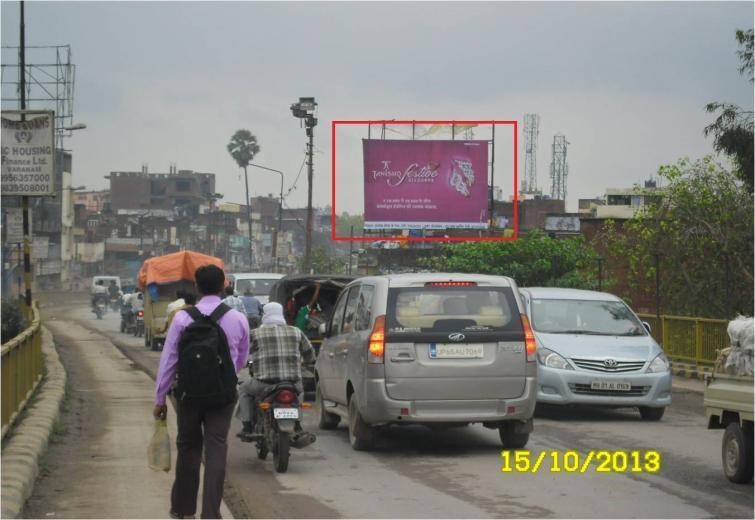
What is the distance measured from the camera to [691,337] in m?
27.1

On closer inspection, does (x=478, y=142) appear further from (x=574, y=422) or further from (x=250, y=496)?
(x=250, y=496)

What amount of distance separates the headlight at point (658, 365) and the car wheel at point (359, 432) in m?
4.78

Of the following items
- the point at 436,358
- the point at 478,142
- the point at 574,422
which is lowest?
the point at 574,422

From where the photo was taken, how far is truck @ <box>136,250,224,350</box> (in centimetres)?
3853

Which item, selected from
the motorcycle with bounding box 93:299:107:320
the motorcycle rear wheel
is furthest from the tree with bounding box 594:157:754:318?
the motorcycle with bounding box 93:299:107:320

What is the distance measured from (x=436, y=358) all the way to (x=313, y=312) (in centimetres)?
847

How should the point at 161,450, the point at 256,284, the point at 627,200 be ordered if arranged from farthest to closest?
the point at 627,200, the point at 256,284, the point at 161,450

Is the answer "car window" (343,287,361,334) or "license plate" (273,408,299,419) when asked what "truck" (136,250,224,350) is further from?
"license plate" (273,408,299,419)

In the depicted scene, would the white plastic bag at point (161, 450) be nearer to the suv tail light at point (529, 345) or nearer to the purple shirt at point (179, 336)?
the purple shirt at point (179, 336)

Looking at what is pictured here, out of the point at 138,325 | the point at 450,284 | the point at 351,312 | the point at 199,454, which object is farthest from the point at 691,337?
the point at 138,325

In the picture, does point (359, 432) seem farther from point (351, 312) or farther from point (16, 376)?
point (16, 376)

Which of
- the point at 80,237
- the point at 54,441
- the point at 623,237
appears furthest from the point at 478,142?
the point at 80,237

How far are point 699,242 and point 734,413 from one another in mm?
25743

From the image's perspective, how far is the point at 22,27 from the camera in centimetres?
2981
